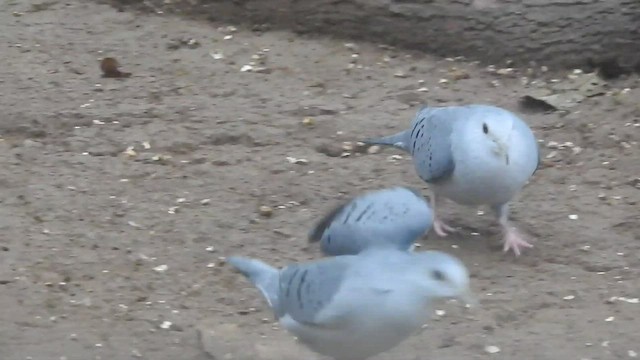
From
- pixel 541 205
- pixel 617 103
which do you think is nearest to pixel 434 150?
A: pixel 541 205

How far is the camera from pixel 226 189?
4625 millimetres

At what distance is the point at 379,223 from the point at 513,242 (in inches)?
52.6

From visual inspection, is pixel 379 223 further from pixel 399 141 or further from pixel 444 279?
pixel 399 141

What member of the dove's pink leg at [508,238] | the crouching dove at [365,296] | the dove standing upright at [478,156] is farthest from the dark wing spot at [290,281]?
the dove's pink leg at [508,238]

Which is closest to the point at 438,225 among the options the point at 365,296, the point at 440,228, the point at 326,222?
the point at 440,228

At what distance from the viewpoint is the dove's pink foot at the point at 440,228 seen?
4.29 meters

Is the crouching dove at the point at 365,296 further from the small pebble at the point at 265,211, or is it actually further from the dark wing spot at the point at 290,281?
the small pebble at the point at 265,211

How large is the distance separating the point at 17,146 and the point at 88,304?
141 cm

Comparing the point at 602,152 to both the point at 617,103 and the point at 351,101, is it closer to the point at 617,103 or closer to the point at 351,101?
the point at 617,103

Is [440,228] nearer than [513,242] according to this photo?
No

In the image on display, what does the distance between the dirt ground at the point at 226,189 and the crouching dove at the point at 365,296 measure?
1.86ft

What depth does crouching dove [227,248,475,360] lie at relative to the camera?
262 centimetres

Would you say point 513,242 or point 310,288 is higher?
point 310,288

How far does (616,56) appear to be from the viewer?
5664 millimetres
